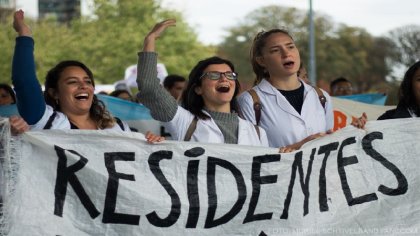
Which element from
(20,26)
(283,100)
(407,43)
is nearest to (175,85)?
(283,100)

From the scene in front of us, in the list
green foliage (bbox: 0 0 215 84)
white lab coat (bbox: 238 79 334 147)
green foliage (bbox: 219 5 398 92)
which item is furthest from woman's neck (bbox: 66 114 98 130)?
green foliage (bbox: 219 5 398 92)

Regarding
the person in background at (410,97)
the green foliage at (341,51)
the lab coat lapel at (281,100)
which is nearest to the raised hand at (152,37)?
the lab coat lapel at (281,100)

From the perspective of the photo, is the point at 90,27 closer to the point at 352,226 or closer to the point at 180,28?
the point at 180,28

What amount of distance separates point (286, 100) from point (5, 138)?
5.16ft

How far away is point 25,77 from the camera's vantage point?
3922mm

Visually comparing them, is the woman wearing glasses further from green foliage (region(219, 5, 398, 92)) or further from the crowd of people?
green foliage (region(219, 5, 398, 92))

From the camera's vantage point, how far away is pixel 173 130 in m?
4.32

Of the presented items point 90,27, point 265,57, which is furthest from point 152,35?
point 90,27

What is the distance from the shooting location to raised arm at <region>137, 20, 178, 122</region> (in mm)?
4113

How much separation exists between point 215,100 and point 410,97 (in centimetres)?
119

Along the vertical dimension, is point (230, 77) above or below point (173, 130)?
above

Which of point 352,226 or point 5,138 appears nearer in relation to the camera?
point 5,138

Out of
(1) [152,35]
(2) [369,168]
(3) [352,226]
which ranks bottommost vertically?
(3) [352,226]

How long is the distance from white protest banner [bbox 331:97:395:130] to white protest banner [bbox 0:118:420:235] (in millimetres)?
3409
